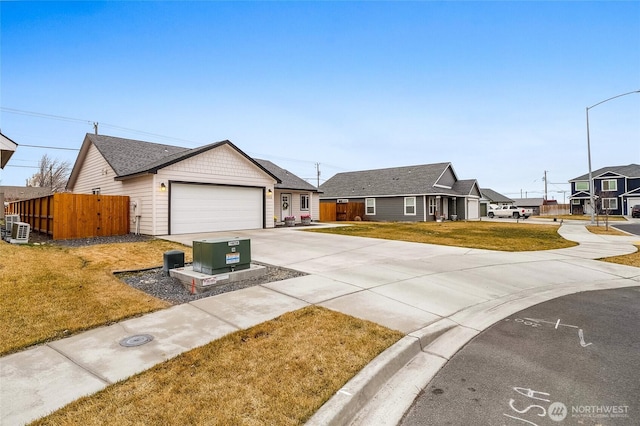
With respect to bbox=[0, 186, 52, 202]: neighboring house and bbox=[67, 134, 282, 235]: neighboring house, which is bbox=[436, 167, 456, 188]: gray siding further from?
bbox=[0, 186, 52, 202]: neighboring house

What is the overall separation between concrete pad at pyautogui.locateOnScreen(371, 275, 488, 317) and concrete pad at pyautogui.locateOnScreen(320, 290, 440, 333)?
9.0 inches

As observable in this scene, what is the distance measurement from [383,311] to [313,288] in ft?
5.72

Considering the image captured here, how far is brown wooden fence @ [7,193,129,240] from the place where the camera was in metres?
13.7

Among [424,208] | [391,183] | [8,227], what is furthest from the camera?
[391,183]

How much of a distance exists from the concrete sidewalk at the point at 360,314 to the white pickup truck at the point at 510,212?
38094 mm

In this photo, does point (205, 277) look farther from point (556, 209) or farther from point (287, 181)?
point (556, 209)

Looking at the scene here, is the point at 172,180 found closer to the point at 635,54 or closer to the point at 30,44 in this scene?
the point at 30,44

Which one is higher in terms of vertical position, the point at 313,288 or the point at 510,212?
the point at 510,212

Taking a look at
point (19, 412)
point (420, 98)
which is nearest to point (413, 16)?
point (420, 98)

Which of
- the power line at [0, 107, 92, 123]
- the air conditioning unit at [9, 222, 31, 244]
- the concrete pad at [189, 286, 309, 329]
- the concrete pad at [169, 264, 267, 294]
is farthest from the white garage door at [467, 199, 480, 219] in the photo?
the power line at [0, 107, 92, 123]

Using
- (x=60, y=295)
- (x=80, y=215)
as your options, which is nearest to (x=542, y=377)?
(x=60, y=295)

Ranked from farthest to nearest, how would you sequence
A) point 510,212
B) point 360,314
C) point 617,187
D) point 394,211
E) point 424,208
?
point 617,187
point 510,212
point 394,211
point 424,208
point 360,314

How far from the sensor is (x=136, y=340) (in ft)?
13.5

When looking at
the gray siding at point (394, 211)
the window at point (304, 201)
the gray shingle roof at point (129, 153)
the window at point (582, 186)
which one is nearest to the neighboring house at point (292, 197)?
the window at point (304, 201)
